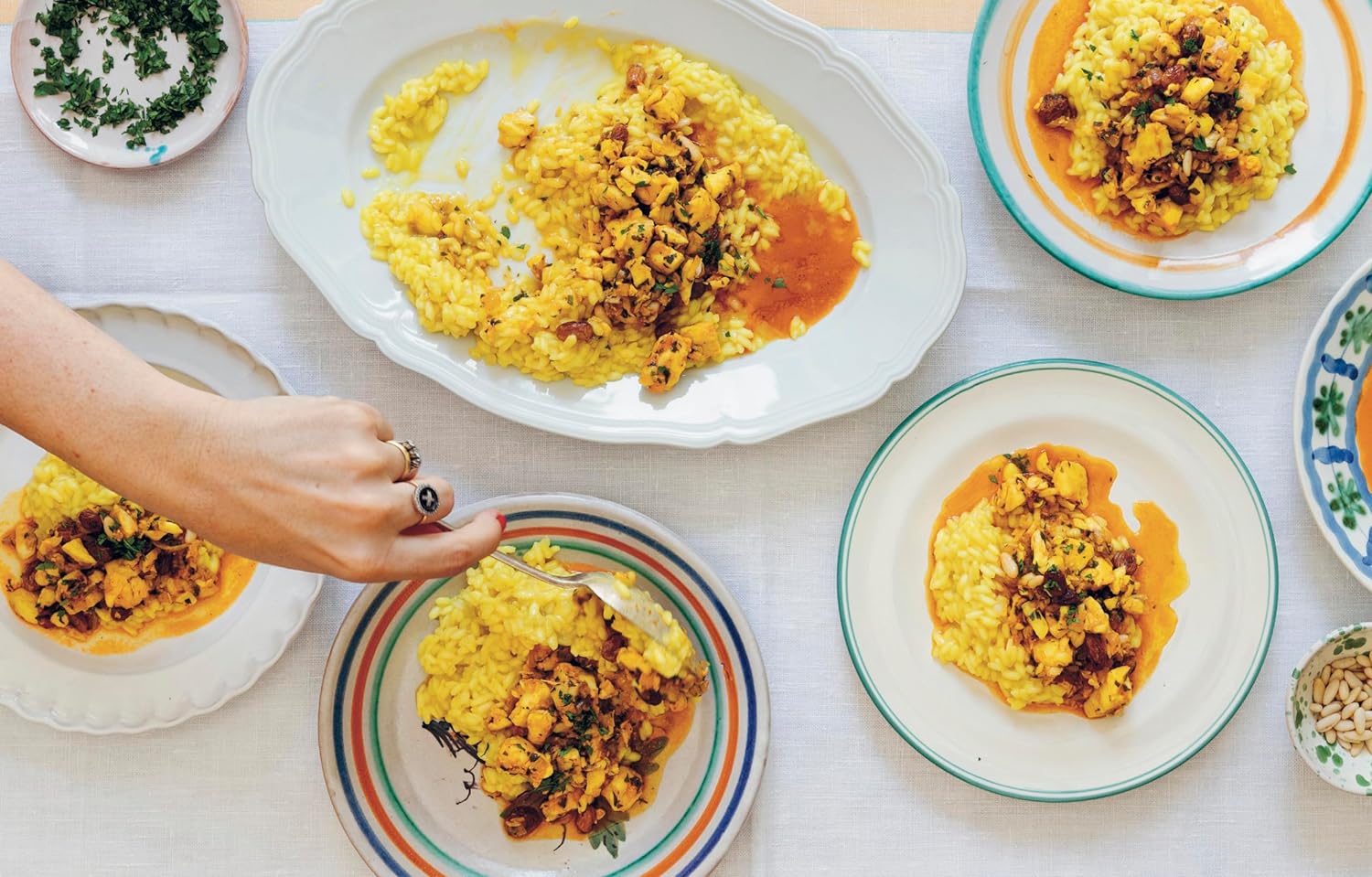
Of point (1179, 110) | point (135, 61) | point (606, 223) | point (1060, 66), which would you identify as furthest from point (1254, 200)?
point (135, 61)

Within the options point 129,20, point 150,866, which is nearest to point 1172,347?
point 129,20

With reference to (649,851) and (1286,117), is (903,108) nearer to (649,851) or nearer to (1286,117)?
(1286,117)

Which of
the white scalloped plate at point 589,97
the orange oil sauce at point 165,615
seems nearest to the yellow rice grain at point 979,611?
the white scalloped plate at point 589,97

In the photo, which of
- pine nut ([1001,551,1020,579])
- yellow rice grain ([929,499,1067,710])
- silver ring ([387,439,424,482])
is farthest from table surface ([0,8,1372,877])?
silver ring ([387,439,424,482])

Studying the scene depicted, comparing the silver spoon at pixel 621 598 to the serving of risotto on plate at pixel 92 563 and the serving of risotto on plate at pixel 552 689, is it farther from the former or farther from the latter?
the serving of risotto on plate at pixel 92 563

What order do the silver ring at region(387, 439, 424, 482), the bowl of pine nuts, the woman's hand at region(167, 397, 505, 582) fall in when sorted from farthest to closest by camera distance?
the bowl of pine nuts, the silver ring at region(387, 439, 424, 482), the woman's hand at region(167, 397, 505, 582)

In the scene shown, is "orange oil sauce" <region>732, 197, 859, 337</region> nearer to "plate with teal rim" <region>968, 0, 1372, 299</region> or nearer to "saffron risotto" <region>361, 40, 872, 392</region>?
"saffron risotto" <region>361, 40, 872, 392</region>

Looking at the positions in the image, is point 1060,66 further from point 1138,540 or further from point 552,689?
point 552,689

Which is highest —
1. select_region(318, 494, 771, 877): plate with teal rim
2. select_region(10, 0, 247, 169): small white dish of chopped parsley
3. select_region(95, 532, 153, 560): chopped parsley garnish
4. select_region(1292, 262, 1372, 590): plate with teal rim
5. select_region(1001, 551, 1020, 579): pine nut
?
select_region(10, 0, 247, 169): small white dish of chopped parsley
